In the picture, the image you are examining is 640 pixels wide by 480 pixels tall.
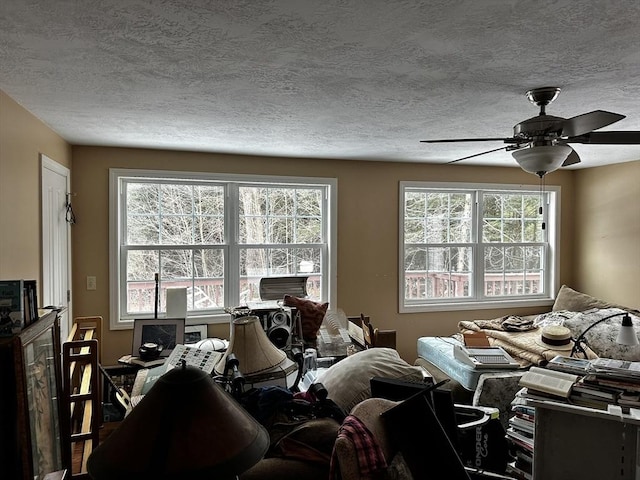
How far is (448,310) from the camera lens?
4973 millimetres

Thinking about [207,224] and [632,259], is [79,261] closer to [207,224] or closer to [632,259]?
[207,224]

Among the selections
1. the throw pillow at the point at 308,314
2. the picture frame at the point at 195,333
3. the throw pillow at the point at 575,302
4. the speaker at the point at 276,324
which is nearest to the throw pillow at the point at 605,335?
the throw pillow at the point at 575,302

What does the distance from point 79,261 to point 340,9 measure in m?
3.38

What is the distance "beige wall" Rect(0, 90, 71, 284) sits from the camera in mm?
2275

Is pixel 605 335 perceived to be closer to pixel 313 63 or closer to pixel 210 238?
pixel 313 63

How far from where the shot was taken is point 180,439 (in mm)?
799

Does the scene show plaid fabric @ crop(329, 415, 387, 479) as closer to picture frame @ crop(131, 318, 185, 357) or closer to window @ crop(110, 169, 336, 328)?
picture frame @ crop(131, 318, 185, 357)

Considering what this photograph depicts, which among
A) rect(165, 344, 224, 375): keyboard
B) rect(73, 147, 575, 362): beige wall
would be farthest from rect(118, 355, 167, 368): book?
rect(73, 147, 575, 362): beige wall

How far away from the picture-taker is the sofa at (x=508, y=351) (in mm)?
3172

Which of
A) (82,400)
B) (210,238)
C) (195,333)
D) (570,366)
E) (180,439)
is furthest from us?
(210,238)

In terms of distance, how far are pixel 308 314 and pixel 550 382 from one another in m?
2.30

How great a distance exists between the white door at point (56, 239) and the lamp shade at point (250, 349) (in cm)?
150

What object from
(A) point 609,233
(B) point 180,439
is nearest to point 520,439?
(B) point 180,439

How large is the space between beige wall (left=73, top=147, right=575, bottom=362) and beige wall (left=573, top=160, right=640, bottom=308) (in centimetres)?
16
